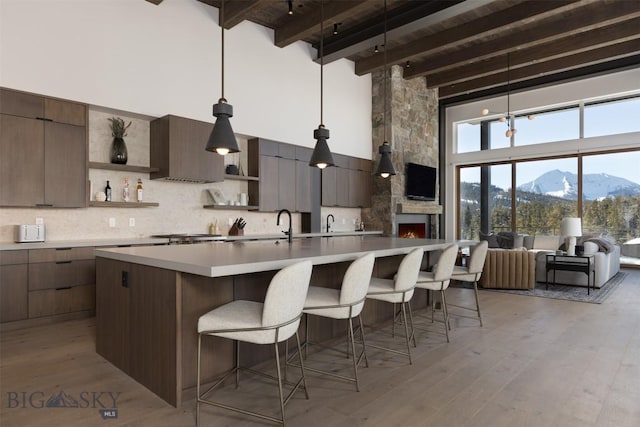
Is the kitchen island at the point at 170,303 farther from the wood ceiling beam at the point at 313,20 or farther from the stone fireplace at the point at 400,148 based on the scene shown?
the stone fireplace at the point at 400,148

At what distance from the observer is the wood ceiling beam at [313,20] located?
503 cm

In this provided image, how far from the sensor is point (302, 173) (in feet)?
21.7

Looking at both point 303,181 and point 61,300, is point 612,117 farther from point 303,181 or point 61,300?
point 61,300

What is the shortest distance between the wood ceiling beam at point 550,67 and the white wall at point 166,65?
10.8ft

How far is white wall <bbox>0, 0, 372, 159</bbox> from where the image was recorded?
3984 millimetres

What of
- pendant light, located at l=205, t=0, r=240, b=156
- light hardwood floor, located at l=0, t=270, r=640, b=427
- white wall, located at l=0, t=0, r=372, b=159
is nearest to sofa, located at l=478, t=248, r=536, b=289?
light hardwood floor, located at l=0, t=270, r=640, b=427

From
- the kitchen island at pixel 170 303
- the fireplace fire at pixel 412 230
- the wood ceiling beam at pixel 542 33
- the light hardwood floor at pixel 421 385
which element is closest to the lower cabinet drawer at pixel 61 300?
the light hardwood floor at pixel 421 385

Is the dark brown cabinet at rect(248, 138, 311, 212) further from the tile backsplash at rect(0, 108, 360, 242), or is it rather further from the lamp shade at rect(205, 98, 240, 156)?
the lamp shade at rect(205, 98, 240, 156)

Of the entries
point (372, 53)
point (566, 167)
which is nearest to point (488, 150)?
point (566, 167)

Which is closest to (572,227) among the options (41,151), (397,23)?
(397,23)

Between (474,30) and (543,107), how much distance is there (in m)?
3.75

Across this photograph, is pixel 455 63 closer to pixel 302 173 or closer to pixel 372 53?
pixel 372 53

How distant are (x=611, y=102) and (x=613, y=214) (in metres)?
2.39

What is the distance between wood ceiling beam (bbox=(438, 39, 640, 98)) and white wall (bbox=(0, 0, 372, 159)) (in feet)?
10.8
